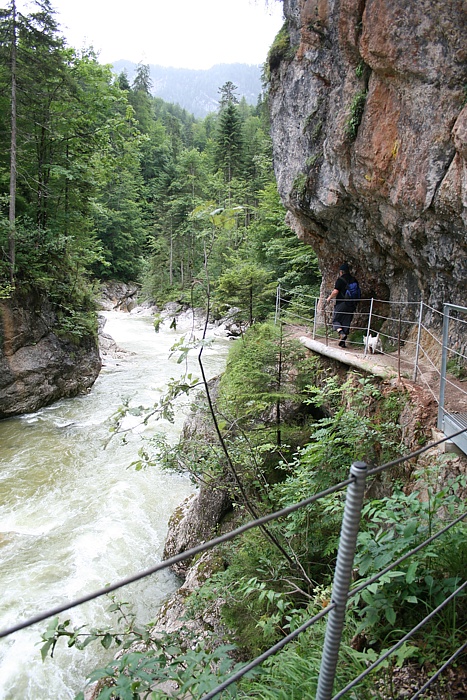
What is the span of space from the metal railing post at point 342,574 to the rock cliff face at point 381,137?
5.33m

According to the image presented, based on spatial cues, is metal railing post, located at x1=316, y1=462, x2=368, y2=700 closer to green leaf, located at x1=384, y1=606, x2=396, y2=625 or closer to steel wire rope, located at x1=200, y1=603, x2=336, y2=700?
steel wire rope, located at x1=200, y1=603, x2=336, y2=700

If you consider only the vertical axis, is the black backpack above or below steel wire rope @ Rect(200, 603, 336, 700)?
above

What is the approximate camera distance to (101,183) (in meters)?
18.1

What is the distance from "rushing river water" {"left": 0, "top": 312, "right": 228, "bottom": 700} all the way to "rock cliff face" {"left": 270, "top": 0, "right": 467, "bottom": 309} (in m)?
4.82

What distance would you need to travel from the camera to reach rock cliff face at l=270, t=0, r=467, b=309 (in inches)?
221

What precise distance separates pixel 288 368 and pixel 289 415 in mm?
1093

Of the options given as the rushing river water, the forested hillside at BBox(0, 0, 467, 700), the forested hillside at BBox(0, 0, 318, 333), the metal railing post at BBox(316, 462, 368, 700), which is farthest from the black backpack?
the metal railing post at BBox(316, 462, 368, 700)

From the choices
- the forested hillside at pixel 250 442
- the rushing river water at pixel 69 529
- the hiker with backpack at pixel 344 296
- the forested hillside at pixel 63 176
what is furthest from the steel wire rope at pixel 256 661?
the forested hillside at pixel 63 176

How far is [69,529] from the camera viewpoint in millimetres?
7695

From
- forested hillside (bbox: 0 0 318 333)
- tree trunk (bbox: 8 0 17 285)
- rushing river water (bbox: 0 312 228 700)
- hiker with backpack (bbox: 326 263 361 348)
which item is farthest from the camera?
forested hillside (bbox: 0 0 318 333)

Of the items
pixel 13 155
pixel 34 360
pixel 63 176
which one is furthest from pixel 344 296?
pixel 63 176

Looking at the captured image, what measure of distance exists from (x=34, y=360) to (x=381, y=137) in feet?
37.6

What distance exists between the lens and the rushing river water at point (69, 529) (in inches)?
207

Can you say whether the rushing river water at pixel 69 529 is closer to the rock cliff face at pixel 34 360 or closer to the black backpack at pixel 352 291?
the rock cliff face at pixel 34 360
